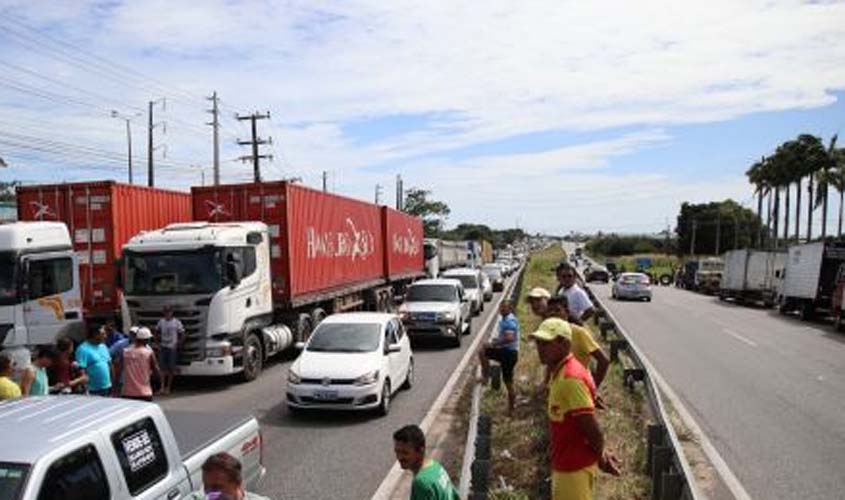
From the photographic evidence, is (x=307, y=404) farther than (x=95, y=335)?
Yes

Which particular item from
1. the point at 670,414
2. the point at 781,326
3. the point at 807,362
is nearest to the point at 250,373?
the point at 670,414

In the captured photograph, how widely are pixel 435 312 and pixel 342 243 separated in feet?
12.5

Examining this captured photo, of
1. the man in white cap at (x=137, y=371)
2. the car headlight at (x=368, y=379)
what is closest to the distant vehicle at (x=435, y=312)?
the car headlight at (x=368, y=379)

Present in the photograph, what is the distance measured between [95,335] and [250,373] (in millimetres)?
5744

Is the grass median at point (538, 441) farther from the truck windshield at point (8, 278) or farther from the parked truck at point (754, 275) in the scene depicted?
the parked truck at point (754, 275)

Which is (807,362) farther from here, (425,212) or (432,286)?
(425,212)

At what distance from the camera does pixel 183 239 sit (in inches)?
643

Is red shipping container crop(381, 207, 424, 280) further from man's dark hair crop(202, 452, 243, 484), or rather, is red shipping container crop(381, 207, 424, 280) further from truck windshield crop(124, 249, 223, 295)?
man's dark hair crop(202, 452, 243, 484)

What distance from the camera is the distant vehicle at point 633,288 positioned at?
4406 centimetres

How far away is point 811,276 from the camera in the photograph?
3312 cm

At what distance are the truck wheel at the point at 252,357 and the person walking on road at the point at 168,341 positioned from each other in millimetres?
1424

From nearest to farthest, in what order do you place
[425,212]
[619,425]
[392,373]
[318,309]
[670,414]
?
[619,425] → [670,414] → [392,373] → [318,309] → [425,212]

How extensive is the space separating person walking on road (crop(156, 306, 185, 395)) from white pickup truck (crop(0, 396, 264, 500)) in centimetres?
920

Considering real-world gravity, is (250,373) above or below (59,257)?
below
